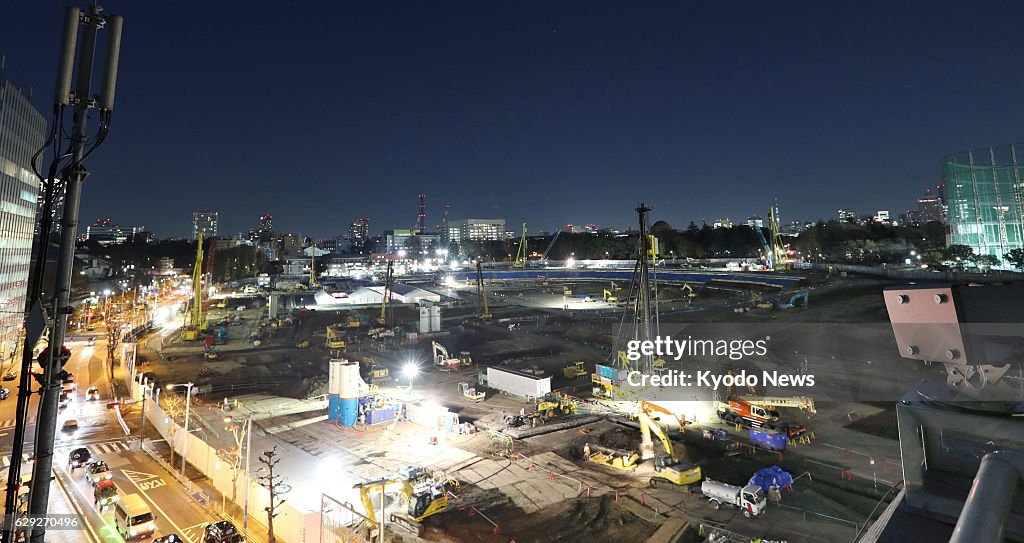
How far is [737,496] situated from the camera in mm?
13820

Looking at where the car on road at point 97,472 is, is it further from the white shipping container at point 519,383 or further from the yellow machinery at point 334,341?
the yellow machinery at point 334,341

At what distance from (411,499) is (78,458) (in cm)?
1435

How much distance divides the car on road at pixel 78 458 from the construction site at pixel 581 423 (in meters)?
6.64

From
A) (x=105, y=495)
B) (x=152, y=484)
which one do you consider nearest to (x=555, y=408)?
(x=152, y=484)

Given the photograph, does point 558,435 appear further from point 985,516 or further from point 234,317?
point 234,317

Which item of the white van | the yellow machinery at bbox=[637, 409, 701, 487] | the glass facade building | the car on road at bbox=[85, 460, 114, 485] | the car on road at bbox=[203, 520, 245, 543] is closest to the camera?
the car on road at bbox=[203, 520, 245, 543]

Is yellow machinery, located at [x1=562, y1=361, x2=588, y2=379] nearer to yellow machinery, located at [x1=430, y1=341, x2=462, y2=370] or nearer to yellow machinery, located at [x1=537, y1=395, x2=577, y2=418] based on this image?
yellow machinery, located at [x1=537, y1=395, x2=577, y2=418]

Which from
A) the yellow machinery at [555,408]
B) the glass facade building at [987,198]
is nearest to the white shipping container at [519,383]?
the yellow machinery at [555,408]

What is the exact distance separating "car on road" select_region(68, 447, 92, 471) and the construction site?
6.64 m

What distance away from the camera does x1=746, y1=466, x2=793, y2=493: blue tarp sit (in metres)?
14.5

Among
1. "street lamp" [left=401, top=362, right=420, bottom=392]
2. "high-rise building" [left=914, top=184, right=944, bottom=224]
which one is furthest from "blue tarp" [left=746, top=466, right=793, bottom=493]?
"high-rise building" [left=914, top=184, right=944, bottom=224]

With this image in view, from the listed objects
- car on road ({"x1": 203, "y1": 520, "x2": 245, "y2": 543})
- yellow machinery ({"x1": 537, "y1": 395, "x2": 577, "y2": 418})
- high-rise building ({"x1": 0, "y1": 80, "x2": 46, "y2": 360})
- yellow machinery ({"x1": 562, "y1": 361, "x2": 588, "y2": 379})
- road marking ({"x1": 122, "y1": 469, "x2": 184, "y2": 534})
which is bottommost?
road marking ({"x1": 122, "y1": 469, "x2": 184, "y2": 534})

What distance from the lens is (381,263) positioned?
495 feet

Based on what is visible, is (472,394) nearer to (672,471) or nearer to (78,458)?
(672,471)
